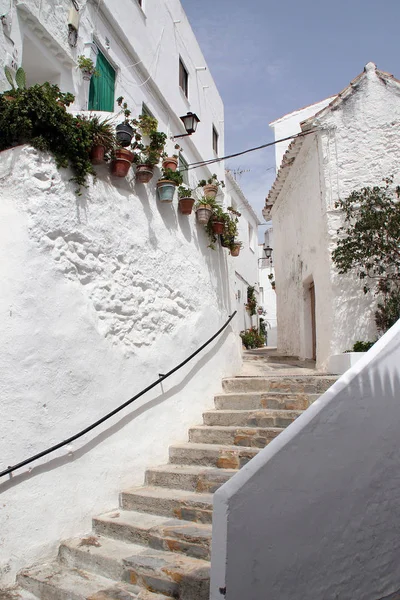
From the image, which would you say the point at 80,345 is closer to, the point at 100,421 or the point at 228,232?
Answer: the point at 100,421

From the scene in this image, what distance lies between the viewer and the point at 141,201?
5.51m

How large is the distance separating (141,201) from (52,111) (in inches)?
58.5

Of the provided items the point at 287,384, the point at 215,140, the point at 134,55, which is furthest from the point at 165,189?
the point at 215,140

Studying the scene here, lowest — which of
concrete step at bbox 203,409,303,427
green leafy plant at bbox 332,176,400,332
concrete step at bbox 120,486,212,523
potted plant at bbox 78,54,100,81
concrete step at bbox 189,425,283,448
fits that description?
concrete step at bbox 120,486,212,523

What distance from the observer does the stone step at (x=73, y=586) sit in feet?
11.1

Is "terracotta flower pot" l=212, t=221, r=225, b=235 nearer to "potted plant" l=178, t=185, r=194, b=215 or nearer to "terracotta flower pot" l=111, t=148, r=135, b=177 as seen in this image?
"potted plant" l=178, t=185, r=194, b=215

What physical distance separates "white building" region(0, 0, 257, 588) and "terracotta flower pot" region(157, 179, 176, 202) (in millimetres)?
101

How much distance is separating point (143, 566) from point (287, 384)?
9.21 ft

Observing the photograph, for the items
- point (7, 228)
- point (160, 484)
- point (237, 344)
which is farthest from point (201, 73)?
point (160, 484)

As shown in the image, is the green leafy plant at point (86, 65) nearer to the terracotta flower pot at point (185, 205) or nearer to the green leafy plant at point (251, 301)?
the terracotta flower pot at point (185, 205)

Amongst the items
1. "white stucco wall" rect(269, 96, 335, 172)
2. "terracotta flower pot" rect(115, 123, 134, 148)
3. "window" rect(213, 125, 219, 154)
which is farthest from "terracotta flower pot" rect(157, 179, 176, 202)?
"window" rect(213, 125, 219, 154)

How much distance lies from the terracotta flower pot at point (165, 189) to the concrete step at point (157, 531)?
3.61m

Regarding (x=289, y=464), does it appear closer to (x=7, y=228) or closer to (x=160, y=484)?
(x=160, y=484)

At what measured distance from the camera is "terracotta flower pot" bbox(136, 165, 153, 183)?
5.43 m
